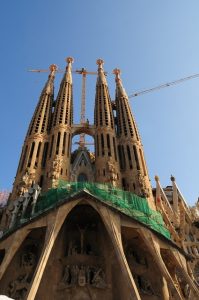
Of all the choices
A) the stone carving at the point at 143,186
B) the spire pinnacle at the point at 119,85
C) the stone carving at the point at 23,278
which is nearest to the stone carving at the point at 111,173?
the stone carving at the point at 143,186

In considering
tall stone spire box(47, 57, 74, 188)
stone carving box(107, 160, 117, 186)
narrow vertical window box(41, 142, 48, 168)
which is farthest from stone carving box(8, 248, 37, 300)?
narrow vertical window box(41, 142, 48, 168)

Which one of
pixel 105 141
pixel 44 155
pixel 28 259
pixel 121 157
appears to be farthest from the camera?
pixel 105 141

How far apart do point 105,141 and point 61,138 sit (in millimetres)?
4599

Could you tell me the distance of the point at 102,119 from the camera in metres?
34.7

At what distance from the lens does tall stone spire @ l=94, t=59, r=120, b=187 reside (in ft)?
91.2

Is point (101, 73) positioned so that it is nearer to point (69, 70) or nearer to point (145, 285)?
point (69, 70)

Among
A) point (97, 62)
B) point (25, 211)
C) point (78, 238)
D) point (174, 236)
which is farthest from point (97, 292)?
point (97, 62)

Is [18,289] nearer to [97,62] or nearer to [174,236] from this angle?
[174,236]

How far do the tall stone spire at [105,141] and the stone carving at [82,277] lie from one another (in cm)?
831

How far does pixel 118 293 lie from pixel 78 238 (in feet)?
15.8

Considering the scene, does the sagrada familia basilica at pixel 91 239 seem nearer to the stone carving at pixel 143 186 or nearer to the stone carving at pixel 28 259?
the stone carving at pixel 28 259

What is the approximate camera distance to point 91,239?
2208cm

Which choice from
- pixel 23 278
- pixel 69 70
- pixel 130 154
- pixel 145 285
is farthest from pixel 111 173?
pixel 69 70

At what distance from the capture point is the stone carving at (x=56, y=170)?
84.7 feet
